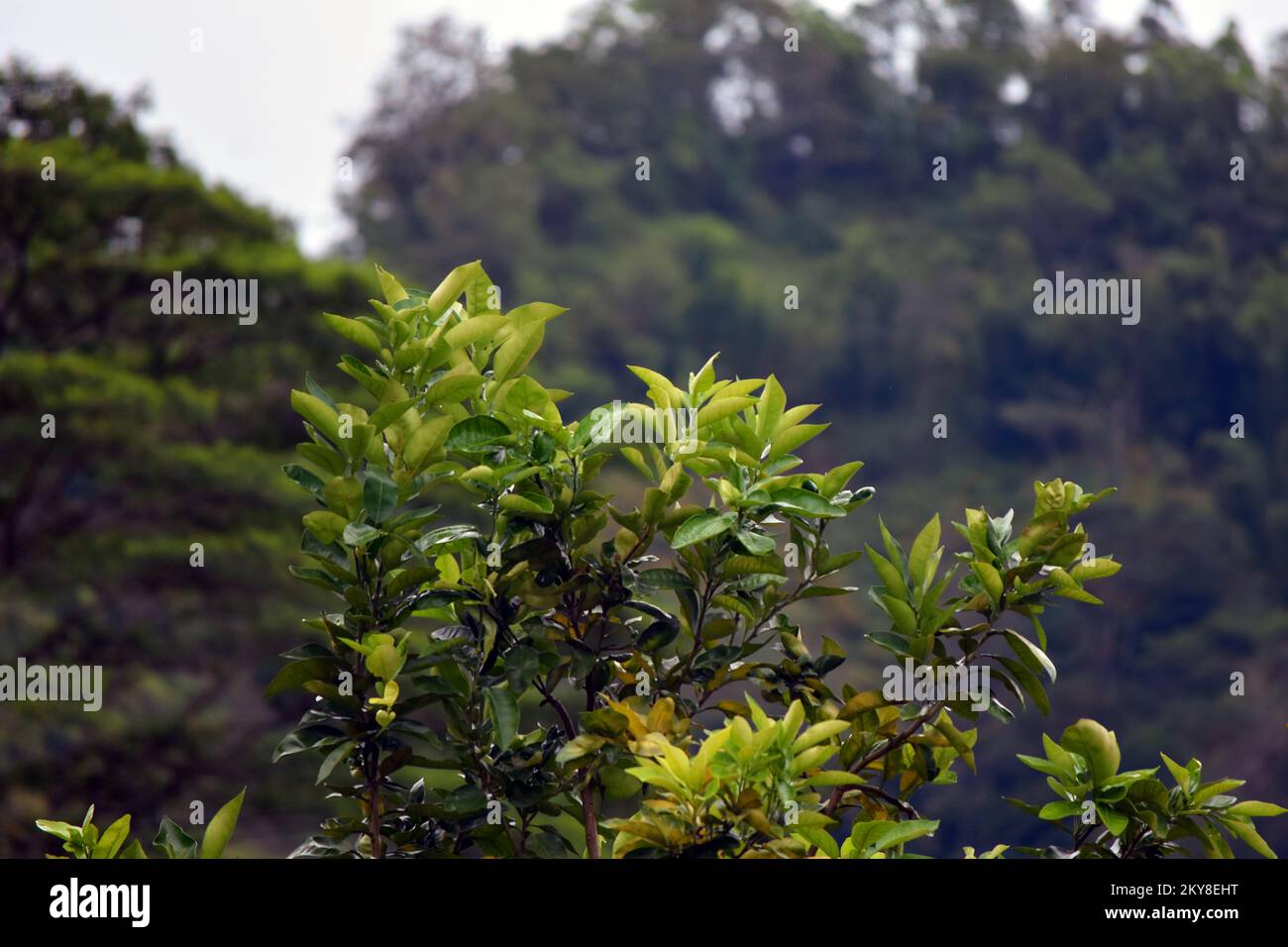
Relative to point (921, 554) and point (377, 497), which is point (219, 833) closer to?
point (377, 497)

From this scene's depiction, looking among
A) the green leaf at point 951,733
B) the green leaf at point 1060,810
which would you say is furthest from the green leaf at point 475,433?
the green leaf at point 1060,810

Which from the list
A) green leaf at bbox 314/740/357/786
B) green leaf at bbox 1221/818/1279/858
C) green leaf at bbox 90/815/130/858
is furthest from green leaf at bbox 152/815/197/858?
green leaf at bbox 1221/818/1279/858

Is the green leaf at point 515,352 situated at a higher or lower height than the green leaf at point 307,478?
higher

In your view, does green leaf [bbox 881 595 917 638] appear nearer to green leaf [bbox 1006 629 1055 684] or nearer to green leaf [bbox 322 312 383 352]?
green leaf [bbox 1006 629 1055 684]

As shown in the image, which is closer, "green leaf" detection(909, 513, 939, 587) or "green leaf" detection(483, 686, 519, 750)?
"green leaf" detection(483, 686, 519, 750)

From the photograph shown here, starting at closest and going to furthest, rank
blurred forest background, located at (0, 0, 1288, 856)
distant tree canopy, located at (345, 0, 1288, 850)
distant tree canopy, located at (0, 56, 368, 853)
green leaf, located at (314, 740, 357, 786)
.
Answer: green leaf, located at (314, 740, 357, 786) → distant tree canopy, located at (0, 56, 368, 853) → blurred forest background, located at (0, 0, 1288, 856) → distant tree canopy, located at (345, 0, 1288, 850)

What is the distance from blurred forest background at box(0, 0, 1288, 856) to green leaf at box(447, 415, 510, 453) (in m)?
10.9

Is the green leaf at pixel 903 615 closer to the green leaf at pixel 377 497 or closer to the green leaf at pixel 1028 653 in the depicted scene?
the green leaf at pixel 1028 653

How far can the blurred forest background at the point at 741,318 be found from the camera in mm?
12570

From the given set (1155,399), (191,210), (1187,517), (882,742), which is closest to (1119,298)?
(1155,399)

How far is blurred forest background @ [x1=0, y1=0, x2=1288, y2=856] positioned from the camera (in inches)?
495

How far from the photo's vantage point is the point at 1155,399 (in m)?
27.9
